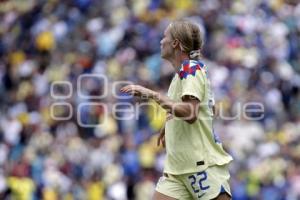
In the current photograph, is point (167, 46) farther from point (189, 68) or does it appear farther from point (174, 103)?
point (174, 103)

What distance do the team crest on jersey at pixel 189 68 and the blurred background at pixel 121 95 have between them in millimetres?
7607

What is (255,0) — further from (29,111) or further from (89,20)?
(29,111)

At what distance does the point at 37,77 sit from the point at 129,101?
2.65 meters

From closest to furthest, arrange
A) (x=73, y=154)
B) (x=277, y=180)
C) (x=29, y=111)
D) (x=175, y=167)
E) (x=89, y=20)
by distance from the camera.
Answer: (x=175, y=167) → (x=277, y=180) → (x=73, y=154) → (x=29, y=111) → (x=89, y=20)

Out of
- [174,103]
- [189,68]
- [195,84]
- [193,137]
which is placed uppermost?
[189,68]

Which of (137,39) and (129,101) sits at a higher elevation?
(137,39)

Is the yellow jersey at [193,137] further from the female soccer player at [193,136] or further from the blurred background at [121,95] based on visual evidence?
the blurred background at [121,95]

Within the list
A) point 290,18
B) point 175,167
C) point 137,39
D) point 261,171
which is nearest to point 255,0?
point 290,18

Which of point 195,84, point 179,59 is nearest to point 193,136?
point 195,84

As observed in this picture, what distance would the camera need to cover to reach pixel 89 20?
Answer: 19.6 m

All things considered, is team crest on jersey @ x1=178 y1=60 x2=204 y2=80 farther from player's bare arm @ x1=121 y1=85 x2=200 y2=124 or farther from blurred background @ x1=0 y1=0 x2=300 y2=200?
blurred background @ x1=0 y1=0 x2=300 y2=200

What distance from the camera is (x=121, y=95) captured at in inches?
650

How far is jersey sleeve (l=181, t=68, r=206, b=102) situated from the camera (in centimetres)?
673

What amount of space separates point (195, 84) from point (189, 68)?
→ 6.4 inches
